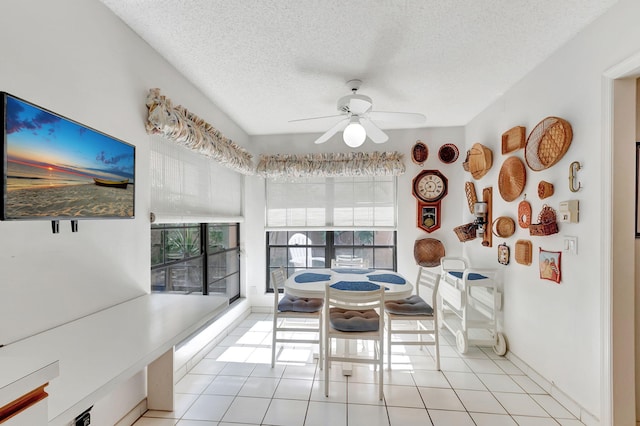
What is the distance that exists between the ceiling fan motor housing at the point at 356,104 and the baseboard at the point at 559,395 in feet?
8.47

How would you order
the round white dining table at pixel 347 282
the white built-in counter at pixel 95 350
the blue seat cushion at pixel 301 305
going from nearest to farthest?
the white built-in counter at pixel 95 350 < the round white dining table at pixel 347 282 < the blue seat cushion at pixel 301 305

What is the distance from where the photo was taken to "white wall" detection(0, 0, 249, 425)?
48.6 inches

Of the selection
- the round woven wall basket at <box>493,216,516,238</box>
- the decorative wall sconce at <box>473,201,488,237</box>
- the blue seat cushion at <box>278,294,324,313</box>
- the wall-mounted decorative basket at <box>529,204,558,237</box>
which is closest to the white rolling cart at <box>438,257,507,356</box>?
the round woven wall basket at <box>493,216,516,238</box>

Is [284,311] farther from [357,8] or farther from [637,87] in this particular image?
[637,87]

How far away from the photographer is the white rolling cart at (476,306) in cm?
279

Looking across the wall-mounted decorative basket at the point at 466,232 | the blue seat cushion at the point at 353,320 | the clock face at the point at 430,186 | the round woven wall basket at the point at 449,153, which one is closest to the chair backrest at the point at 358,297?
the blue seat cushion at the point at 353,320

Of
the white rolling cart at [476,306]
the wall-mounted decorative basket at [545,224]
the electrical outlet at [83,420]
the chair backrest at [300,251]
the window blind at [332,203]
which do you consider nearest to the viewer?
the electrical outlet at [83,420]

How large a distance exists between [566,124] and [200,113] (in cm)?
299

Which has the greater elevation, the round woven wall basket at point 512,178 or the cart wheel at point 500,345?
the round woven wall basket at point 512,178

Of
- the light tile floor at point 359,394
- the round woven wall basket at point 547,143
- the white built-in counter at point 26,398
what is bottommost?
the light tile floor at point 359,394

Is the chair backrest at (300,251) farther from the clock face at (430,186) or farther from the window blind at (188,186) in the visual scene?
the clock face at (430,186)

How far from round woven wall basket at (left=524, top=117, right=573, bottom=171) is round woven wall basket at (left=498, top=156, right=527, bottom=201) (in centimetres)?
13

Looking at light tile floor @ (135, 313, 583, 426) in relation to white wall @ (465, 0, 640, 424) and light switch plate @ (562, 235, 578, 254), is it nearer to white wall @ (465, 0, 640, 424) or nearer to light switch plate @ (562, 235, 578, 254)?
white wall @ (465, 0, 640, 424)

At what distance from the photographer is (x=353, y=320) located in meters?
2.38
